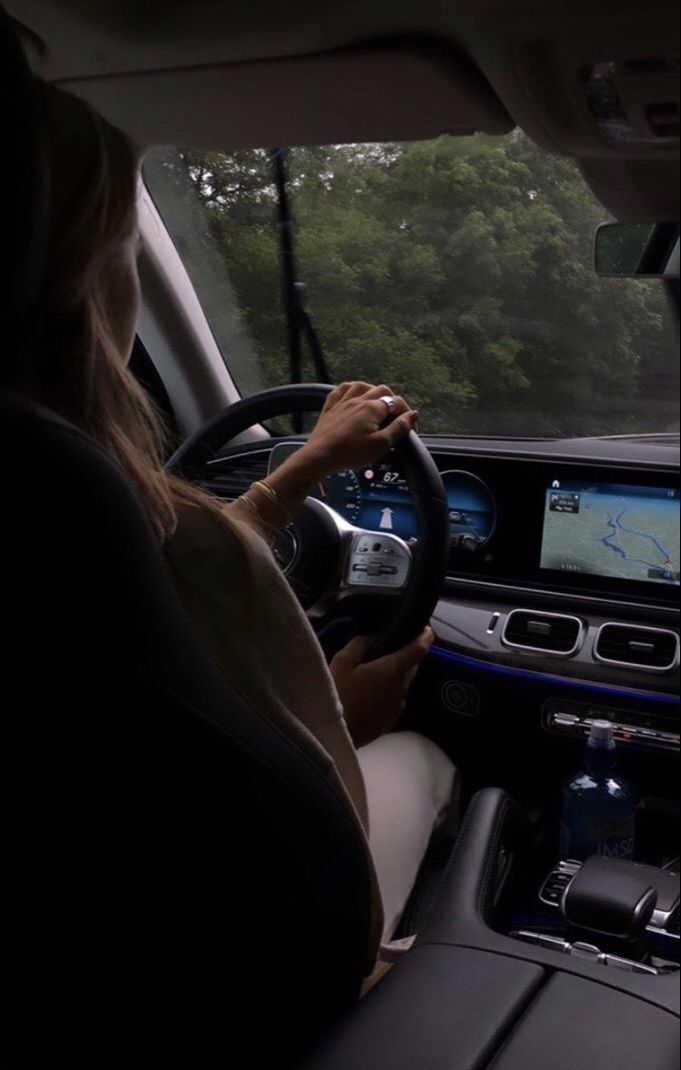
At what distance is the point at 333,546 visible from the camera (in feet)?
6.76

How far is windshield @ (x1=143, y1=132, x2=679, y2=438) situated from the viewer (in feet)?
6.45

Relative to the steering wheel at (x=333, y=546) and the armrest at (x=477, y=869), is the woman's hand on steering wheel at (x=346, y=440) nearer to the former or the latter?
the steering wheel at (x=333, y=546)

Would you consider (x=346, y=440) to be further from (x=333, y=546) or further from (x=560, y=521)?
(x=560, y=521)

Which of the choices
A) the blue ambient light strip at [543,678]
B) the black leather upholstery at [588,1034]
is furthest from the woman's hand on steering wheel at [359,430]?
the black leather upholstery at [588,1034]

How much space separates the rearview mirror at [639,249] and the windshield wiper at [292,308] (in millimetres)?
831

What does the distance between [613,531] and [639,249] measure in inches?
43.8

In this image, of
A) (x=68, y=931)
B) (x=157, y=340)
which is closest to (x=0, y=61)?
(x=68, y=931)

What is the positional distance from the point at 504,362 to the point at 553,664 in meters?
0.63

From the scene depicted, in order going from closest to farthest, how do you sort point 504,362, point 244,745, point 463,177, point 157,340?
point 244,745
point 463,177
point 504,362
point 157,340

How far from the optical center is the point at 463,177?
6.41ft

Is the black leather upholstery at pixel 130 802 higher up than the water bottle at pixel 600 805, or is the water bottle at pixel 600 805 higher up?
the black leather upholstery at pixel 130 802

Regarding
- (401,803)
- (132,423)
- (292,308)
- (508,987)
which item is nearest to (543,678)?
(401,803)

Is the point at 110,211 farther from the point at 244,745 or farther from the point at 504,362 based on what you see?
the point at 504,362

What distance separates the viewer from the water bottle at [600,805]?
88.4 inches
